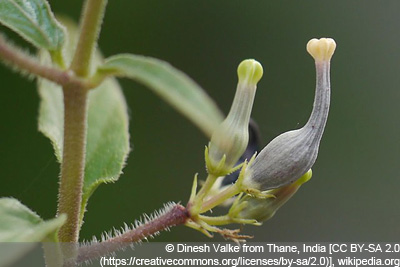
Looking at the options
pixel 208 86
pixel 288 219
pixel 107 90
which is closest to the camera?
pixel 107 90

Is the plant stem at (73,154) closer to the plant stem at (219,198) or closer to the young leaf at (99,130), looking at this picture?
the young leaf at (99,130)

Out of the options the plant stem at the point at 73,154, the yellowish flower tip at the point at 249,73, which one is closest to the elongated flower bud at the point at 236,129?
the yellowish flower tip at the point at 249,73

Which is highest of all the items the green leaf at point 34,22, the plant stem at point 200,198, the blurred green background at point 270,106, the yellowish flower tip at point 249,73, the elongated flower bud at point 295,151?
A: the blurred green background at point 270,106

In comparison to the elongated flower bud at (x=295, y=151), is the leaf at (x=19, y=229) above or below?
below

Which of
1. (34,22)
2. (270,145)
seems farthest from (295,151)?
(34,22)

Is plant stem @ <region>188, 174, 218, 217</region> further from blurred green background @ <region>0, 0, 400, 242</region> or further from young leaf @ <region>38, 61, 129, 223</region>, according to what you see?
blurred green background @ <region>0, 0, 400, 242</region>

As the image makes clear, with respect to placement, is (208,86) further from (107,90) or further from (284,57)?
(107,90)

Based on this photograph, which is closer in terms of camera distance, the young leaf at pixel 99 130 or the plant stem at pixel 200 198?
the plant stem at pixel 200 198

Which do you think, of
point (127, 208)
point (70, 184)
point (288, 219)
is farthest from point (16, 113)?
point (70, 184)
